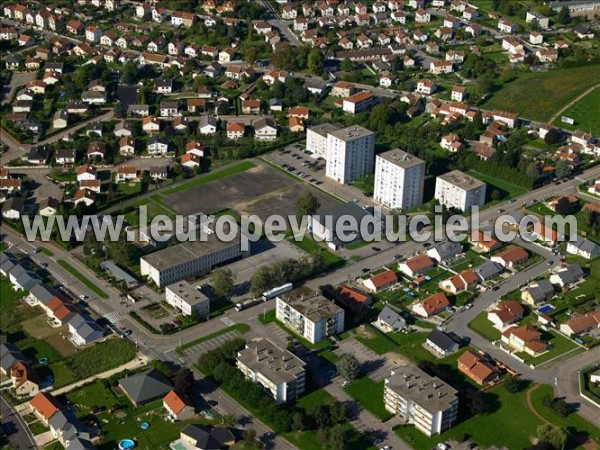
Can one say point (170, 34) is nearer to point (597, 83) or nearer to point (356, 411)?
point (597, 83)

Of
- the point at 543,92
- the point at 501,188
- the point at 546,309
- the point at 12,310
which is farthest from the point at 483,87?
the point at 12,310

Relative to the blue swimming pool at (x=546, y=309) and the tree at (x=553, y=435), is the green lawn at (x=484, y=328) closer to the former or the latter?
the blue swimming pool at (x=546, y=309)

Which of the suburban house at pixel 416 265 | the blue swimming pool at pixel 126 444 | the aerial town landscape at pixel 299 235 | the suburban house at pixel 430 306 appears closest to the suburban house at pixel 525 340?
the aerial town landscape at pixel 299 235

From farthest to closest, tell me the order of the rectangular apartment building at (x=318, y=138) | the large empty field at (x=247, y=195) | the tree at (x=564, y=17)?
the tree at (x=564, y=17) < the rectangular apartment building at (x=318, y=138) < the large empty field at (x=247, y=195)

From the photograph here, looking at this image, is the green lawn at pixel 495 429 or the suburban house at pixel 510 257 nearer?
the green lawn at pixel 495 429

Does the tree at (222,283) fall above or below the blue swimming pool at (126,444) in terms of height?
above

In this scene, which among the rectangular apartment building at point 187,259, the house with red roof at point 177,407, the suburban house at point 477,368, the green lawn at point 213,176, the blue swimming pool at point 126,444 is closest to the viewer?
the blue swimming pool at point 126,444
